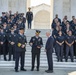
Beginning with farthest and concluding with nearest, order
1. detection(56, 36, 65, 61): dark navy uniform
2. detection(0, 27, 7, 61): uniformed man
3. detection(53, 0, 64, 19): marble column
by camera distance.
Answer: detection(53, 0, 64, 19): marble column, detection(0, 27, 7, 61): uniformed man, detection(56, 36, 65, 61): dark navy uniform

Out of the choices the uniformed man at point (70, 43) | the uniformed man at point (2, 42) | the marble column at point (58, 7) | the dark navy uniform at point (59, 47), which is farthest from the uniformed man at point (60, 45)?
the marble column at point (58, 7)

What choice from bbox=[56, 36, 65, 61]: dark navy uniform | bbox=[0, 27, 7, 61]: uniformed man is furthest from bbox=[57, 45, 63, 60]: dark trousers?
bbox=[0, 27, 7, 61]: uniformed man

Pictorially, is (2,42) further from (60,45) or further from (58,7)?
(58,7)

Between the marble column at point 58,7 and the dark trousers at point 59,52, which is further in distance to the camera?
the marble column at point 58,7

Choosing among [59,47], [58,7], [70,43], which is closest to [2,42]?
[59,47]

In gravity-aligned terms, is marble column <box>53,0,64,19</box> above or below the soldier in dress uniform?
above

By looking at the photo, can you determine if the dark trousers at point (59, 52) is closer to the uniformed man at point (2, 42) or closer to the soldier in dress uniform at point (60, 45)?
the soldier in dress uniform at point (60, 45)

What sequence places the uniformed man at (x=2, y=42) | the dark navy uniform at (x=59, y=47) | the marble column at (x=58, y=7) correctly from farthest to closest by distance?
the marble column at (x=58, y=7)
the uniformed man at (x=2, y=42)
the dark navy uniform at (x=59, y=47)

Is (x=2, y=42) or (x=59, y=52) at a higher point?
(x=2, y=42)

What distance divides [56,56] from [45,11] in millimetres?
27011

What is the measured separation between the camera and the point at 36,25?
40.1 metres

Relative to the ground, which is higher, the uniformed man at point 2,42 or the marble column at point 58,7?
the marble column at point 58,7

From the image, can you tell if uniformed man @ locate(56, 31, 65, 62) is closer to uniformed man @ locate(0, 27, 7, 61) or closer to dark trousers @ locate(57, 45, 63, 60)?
dark trousers @ locate(57, 45, 63, 60)

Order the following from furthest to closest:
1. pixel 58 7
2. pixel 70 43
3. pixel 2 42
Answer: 1. pixel 58 7
2. pixel 2 42
3. pixel 70 43
